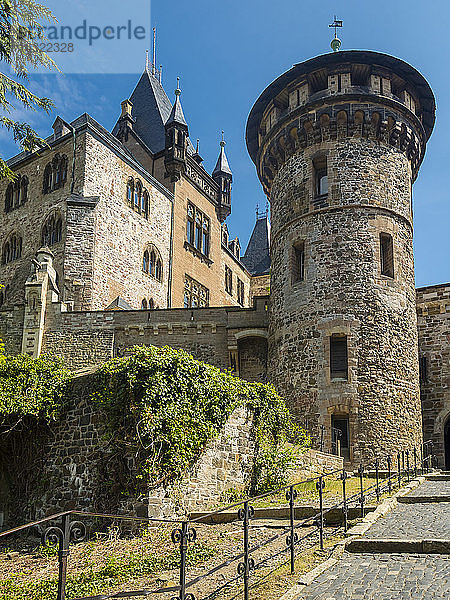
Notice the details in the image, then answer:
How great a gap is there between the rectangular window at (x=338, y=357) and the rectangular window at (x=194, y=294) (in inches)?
686

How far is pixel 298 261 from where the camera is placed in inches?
871

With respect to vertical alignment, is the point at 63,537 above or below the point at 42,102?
below

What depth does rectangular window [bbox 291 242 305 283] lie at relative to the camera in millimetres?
21906

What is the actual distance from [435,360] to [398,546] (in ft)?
51.1

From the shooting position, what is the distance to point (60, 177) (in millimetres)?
31391

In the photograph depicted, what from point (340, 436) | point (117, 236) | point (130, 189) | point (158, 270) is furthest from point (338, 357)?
point (130, 189)

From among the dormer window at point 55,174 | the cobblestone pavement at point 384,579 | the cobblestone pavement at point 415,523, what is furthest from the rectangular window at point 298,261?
the cobblestone pavement at point 384,579

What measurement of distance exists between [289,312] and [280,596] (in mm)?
15381

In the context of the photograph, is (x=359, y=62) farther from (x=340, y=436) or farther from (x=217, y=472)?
(x=217, y=472)

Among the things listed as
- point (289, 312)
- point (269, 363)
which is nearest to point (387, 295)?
point (289, 312)

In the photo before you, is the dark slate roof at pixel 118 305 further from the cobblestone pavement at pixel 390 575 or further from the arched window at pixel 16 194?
the cobblestone pavement at pixel 390 575

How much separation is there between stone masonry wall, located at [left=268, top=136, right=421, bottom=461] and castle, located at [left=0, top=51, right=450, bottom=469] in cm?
5

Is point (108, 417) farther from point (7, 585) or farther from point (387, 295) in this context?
point (387, 295)

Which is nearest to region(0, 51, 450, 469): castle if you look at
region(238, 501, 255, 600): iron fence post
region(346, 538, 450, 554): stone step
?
region(346, 538, 450, 554): stone step
